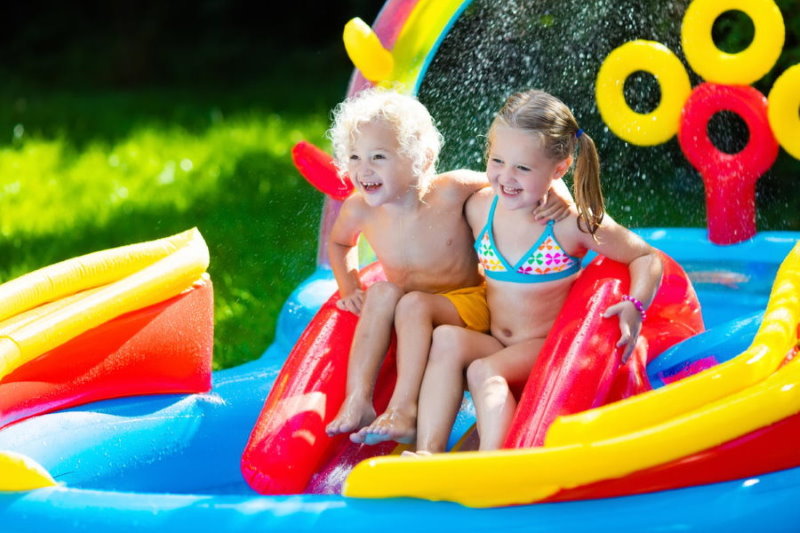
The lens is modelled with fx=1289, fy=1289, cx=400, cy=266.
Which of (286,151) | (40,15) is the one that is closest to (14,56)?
(40,15)

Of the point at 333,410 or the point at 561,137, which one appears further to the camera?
the point at 333,410

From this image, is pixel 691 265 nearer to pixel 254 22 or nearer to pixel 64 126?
pixel 64 126

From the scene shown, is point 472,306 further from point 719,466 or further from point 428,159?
point 719,466

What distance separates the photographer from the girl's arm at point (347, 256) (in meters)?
2.84

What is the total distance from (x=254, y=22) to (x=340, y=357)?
6.87 m

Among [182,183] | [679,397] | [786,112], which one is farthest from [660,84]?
[182,183]

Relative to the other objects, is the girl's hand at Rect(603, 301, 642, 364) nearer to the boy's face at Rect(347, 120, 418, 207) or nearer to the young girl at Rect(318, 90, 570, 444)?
the young girl at Rect(318, 90, 570, 444)

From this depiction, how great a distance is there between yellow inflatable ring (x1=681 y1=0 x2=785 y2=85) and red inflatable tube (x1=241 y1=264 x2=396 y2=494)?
1546 millimetres

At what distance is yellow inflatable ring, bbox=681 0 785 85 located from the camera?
3.70 metres

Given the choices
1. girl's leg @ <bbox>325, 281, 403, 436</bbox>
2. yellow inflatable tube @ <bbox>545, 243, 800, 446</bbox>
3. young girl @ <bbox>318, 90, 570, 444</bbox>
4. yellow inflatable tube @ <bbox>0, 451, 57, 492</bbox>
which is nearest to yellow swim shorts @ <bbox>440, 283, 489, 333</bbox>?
young girl @ <bbox>318, 90, 570, 444</bbox>

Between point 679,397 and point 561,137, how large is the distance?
606 mm

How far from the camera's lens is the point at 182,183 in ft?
19.3

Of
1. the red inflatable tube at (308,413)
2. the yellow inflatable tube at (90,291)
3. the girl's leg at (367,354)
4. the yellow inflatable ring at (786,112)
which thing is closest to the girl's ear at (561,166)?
the girl's leg at (367,354)

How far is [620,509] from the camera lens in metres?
2.01
